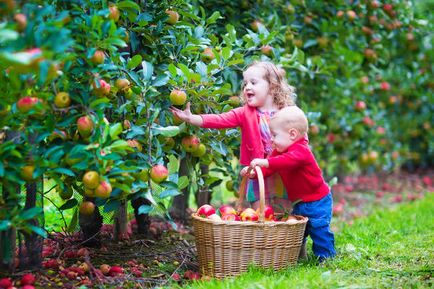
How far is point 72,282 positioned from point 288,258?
109 cm

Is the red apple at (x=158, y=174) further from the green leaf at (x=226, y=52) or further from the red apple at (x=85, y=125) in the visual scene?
the green leaf at (x=226, y=52)

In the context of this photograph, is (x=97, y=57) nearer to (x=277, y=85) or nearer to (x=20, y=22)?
(x=20, y=22)

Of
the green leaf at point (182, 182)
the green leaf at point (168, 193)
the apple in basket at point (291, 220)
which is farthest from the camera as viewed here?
the green leaf at point (182, 182)

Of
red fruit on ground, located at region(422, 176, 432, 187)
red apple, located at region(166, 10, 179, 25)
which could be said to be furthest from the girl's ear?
red fruit on ground, located at region(422, 176, 432, 187)

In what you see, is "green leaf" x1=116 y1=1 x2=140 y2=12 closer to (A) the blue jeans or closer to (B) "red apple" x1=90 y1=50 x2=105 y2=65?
(B) "red apple" x1=90 y1=50 x2=105 y2=65

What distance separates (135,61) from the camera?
3.02 m

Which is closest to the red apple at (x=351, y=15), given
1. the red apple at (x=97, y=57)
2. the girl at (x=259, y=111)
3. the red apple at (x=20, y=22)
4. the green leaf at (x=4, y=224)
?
the girl at (x=259, y=111)

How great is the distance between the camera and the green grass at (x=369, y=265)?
281 cm

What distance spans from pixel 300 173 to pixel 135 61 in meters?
1.10

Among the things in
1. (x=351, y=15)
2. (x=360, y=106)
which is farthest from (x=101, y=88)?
(x=360, y=106)

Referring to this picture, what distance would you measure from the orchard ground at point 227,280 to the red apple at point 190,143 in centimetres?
63

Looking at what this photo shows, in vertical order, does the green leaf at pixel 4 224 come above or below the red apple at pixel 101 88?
below

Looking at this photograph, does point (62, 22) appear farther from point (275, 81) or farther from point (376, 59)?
point (376, 59)

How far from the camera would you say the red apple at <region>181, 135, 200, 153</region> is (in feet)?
11.1
